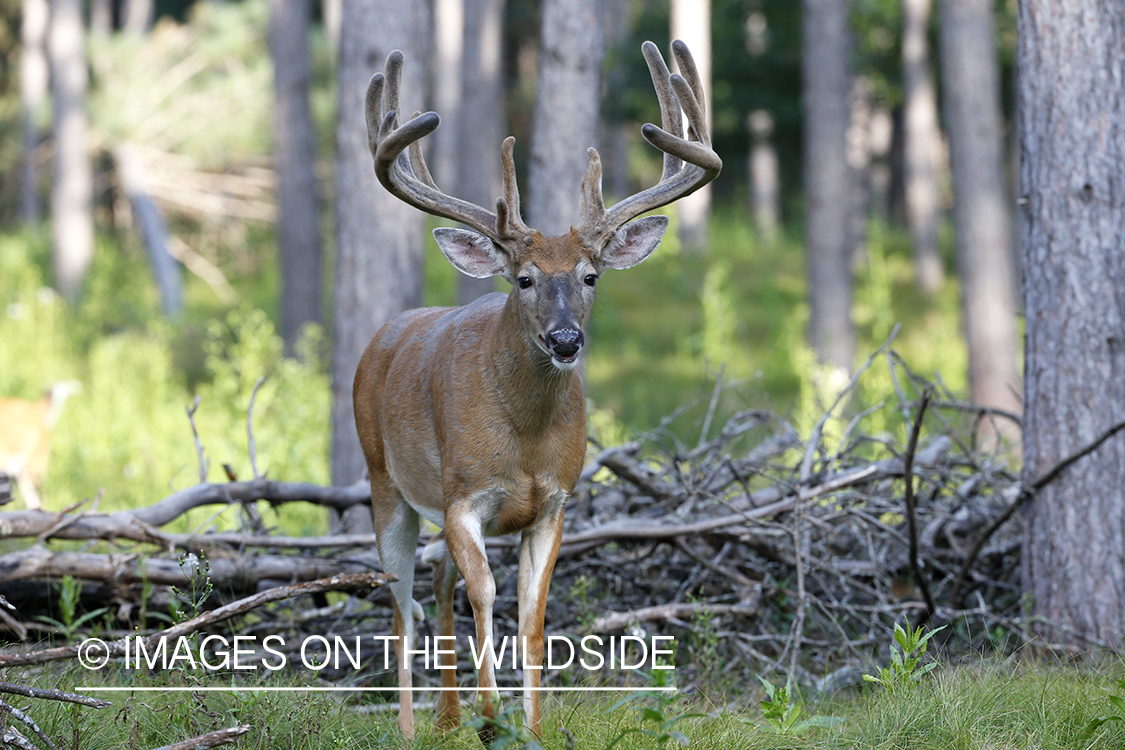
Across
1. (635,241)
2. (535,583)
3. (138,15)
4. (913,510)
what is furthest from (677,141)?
(138,15)

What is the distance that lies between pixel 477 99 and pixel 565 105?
43.5 ft

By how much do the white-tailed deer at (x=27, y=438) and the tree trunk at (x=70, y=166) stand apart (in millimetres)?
8208

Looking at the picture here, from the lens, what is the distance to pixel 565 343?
3.52m

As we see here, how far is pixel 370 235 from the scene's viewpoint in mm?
6957

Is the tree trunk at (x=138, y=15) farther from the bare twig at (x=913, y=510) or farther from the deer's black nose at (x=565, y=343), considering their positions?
the deer's black nose at (x=565, y=343)

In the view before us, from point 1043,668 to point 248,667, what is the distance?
3189mm

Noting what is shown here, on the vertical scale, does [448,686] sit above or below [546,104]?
below

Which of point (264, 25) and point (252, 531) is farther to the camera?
point (264, 25)

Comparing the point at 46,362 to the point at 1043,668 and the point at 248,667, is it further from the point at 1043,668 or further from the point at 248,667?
the point at 1043,668

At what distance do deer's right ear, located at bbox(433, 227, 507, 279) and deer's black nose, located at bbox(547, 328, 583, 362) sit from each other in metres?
0.50

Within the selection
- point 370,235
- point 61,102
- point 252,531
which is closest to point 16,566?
point 252,531

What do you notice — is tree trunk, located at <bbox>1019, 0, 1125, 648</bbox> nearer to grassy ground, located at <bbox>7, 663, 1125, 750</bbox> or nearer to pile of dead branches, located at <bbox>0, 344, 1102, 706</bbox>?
pile of dead branches, located at <bbox>0, 344, 1102, 706</bbox>

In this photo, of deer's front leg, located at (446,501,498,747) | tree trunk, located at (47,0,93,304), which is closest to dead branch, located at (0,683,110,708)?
deer's front leg, located at (446,501,498,747)

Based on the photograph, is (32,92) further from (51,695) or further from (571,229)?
(51,695)
